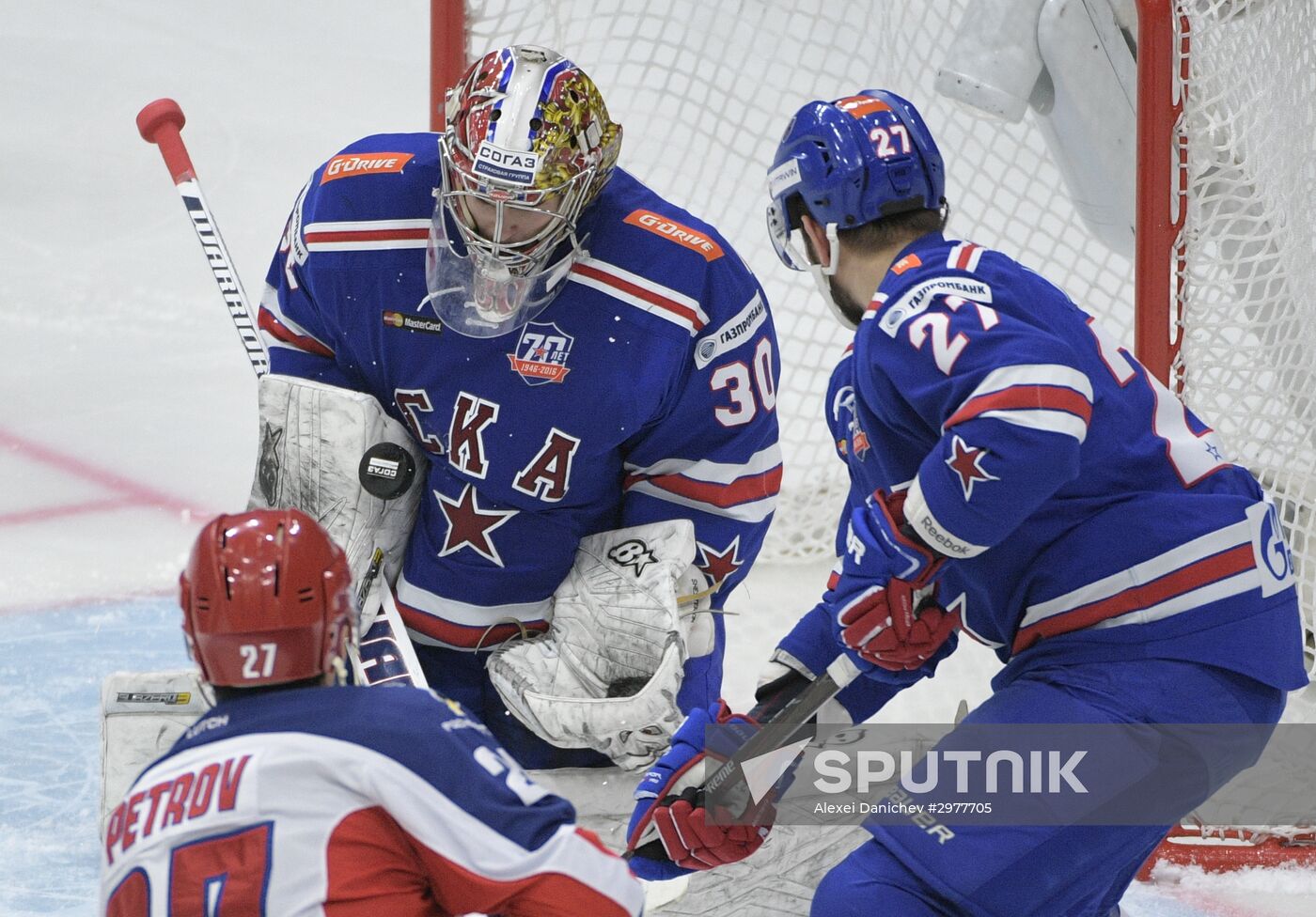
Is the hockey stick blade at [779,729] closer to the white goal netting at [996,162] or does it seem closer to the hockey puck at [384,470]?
the hockey puck at [384,470]

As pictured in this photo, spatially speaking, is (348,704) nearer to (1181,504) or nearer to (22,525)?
(1181,504)

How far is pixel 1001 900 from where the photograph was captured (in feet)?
5.11

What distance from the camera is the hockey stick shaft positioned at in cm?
265

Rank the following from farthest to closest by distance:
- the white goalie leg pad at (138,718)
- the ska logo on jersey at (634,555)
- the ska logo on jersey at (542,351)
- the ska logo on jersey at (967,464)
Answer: the white goalie leg pad at (138,718) < the ska logo on jersey at (634,555) < the ska logo on jersey at (542,351) < the ska logo on jersey at (967,464)

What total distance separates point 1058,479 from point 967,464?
0.09 meters

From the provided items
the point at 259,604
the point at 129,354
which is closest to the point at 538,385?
the point at 259,604

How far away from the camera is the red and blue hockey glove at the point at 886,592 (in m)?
1.67

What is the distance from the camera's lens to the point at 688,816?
190 cm

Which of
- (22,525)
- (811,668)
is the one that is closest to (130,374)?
(22,525)

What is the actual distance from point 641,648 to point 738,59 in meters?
1.47

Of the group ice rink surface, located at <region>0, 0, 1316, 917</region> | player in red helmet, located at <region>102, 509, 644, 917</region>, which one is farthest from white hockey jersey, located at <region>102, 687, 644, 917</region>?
ice rink surface, located at <region>0, 0, 1316, 917</region>

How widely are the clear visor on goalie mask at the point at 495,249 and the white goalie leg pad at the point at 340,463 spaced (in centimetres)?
20

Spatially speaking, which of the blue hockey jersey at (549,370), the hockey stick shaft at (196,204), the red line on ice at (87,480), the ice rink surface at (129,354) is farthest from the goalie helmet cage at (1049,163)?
the red line on ice at (87,480)

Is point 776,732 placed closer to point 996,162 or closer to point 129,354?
point 996,162
